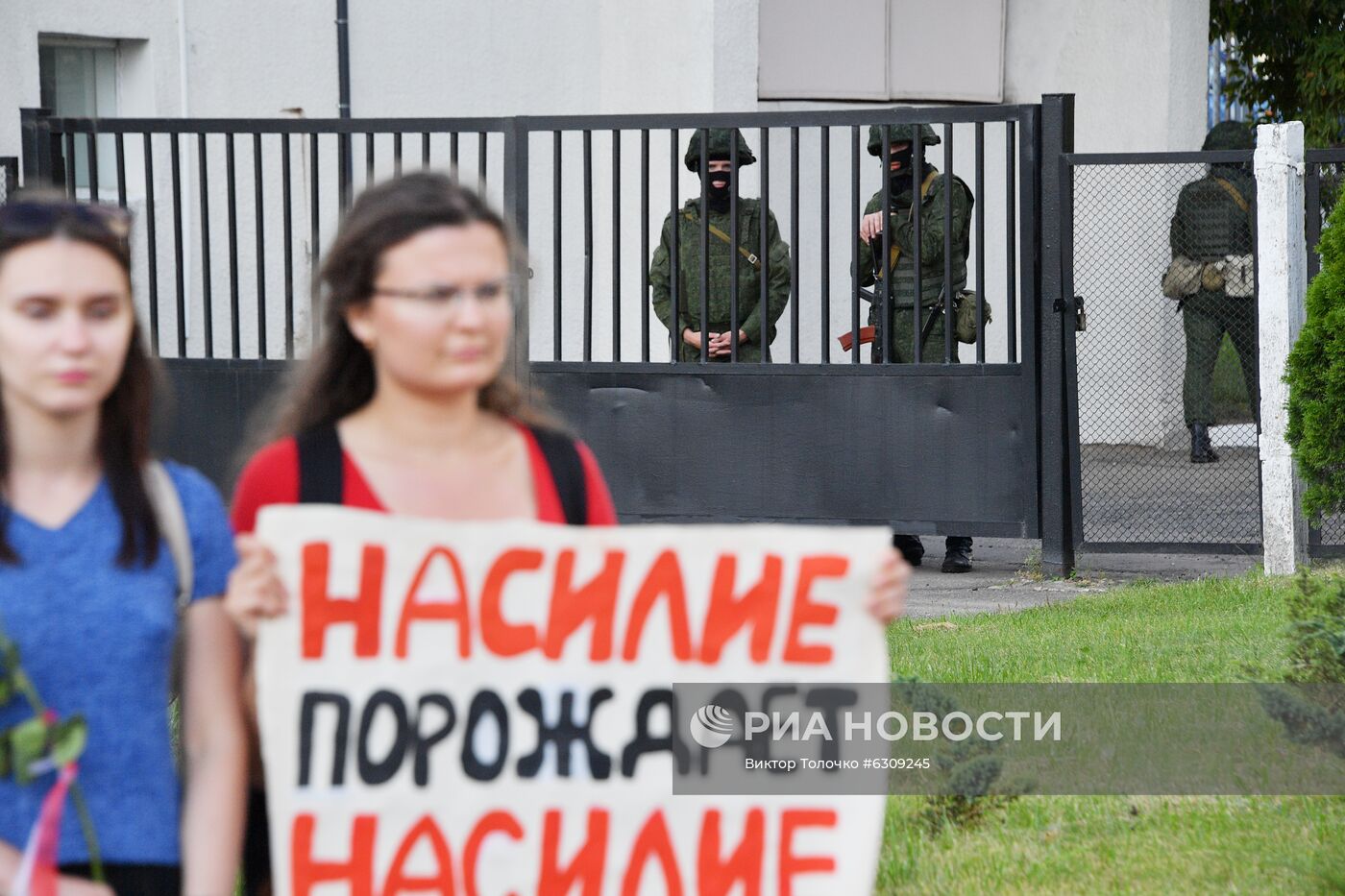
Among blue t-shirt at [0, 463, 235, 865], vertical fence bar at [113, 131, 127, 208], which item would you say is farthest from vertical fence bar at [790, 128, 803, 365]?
blue t-shirt at [0, 463, 235, 865]

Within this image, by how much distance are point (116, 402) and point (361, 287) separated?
0.35m

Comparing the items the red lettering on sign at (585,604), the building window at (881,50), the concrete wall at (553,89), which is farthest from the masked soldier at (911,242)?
the red lettering on sign at (585,604)

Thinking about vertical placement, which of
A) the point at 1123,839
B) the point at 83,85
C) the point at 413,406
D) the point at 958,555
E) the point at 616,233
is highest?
the point at 83,85

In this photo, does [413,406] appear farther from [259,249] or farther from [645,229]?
[259,249]

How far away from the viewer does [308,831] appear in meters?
2.54

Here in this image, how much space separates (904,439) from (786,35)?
22.3ft

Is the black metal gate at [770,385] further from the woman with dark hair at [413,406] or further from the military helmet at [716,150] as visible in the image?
the woman with dark hair at [413,406]

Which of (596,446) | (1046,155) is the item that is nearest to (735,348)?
(596,446)

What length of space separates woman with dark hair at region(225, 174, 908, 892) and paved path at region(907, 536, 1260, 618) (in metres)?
6.01

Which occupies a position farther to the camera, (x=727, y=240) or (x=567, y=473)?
(x=727, y=240)

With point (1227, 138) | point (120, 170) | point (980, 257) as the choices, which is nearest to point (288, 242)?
point (120, 170)

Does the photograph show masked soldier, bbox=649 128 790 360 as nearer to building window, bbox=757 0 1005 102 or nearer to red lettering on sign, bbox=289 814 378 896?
building window, bbox=757 0 1005 102

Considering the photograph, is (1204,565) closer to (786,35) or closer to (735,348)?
(735,348)

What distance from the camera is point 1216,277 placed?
10211mm
